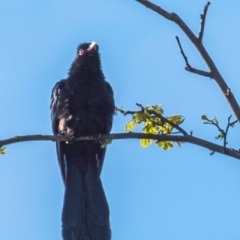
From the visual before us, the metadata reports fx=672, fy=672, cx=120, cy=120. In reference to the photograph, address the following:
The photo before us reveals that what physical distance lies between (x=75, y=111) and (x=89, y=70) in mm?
654

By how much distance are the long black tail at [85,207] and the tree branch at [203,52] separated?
285 cm

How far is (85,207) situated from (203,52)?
3079 mm

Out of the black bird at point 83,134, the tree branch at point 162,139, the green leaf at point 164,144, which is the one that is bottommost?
the tree branch at point 162,139

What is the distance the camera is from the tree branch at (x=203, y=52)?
416cm

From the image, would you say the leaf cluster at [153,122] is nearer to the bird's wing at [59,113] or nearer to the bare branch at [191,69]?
the bare branch at [191,69]

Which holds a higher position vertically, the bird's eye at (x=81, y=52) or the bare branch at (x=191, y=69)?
the bird's eye at (x=81, y=52)

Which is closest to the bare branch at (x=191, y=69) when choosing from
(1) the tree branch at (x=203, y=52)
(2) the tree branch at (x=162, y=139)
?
(1) the tree branch at (x=203, y=52)

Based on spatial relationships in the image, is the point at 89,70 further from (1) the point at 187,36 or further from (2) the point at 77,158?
(1) the point at 187,36

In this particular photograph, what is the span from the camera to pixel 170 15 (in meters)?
4.42

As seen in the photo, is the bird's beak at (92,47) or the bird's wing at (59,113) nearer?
the bird's wing at (59,113)

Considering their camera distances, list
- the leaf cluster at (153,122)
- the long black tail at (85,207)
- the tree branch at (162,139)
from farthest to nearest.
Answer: the long black tail at (85,207)
the leaf cluster at (153,122)
the tree branch at (162,139)

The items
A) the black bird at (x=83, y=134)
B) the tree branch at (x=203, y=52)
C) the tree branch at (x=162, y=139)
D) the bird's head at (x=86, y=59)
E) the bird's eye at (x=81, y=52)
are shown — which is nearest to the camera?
the tree branch at (x=203, y=52)

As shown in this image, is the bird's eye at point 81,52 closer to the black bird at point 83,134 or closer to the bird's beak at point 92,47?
the bird's beak at point 92,47

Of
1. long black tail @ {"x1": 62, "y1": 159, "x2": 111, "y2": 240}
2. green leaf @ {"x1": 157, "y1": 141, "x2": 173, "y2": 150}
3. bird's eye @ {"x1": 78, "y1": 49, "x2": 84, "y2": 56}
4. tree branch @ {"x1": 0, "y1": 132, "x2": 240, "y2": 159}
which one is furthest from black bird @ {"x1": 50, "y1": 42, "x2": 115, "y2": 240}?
tree branch @ {"x1": 0, "y1": 132, "x2": 240, "y2": 159}
